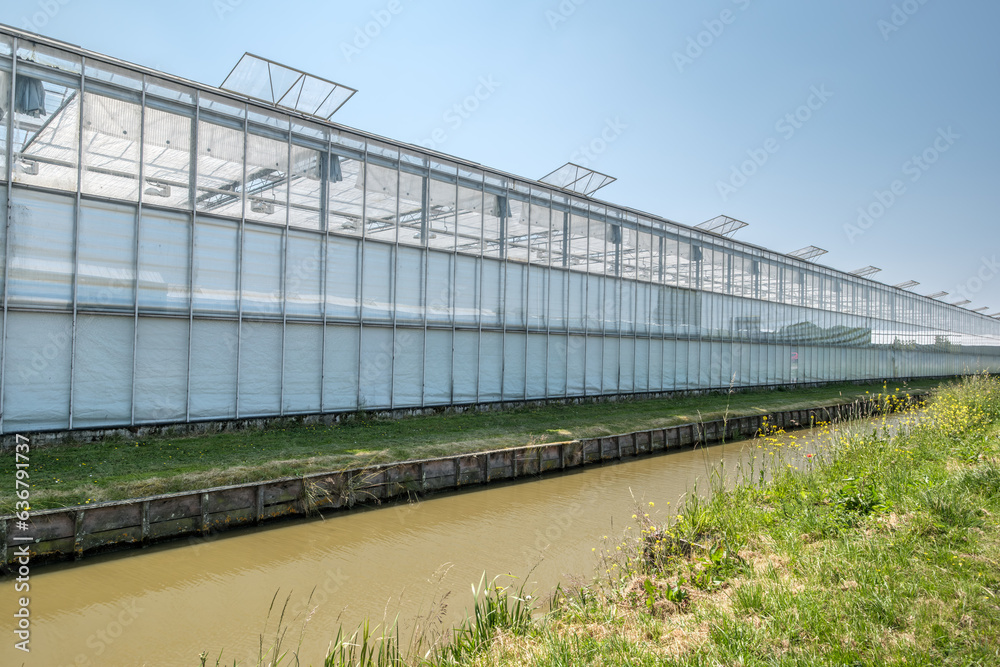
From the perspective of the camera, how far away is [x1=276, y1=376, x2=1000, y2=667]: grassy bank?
156 inches

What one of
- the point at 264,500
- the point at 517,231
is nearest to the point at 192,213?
the point at 264,500

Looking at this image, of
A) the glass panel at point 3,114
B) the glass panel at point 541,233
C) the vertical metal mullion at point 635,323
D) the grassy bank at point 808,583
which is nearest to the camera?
the grassy bank at point 808,583

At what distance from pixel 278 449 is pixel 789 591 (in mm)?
10761

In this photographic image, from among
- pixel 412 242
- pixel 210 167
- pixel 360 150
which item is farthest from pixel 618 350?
pixel 210 167

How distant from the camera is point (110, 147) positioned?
13148mm

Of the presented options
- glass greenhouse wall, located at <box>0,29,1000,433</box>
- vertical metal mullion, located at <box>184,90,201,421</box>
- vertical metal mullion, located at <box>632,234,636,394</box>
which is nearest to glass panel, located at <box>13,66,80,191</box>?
glass greenhouse wall, located at <box>0,29,1000,433</box>

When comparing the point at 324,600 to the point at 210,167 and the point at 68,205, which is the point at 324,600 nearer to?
the point at 68,205

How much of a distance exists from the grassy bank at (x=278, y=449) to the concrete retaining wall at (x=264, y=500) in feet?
2.35

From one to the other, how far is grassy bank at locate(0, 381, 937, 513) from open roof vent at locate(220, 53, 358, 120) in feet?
28.8

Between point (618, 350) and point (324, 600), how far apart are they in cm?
1935

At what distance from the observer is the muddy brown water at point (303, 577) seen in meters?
6.00

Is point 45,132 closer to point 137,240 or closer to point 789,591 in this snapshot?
point 137,240

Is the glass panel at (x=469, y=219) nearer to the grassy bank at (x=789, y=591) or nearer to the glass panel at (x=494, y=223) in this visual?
the glass panel at (x=494, y=223)

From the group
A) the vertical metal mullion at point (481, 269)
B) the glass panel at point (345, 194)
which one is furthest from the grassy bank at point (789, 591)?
the glass panel at point (345, 194)
